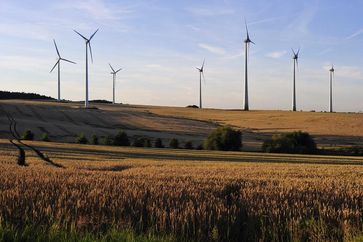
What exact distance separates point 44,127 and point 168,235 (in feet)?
293

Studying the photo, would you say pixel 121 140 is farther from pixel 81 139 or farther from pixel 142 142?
pixel 81 139

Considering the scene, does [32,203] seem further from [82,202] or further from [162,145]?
[162,145]

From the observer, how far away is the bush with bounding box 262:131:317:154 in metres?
77.2

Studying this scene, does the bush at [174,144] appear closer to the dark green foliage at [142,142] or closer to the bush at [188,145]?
the bush at [188,145]

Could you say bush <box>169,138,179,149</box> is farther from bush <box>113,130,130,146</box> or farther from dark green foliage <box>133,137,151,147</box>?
bush <box>113,130,130,146</box>

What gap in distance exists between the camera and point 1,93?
199375 millimetres

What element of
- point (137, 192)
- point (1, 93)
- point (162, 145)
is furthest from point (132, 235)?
point (1, 93)

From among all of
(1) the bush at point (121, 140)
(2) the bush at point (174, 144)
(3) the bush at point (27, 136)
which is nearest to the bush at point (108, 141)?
(1) the bush at point (121, 140)

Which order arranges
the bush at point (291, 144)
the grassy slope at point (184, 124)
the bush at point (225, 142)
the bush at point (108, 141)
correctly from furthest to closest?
the grassy slope at point (184, 124)
the bush at point (108, 141)
the bush at point (225, 142)
the bush at point (291, 144)

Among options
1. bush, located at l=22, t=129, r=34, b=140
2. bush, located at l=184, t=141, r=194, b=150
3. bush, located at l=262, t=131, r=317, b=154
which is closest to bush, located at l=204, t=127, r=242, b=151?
bush, located at l=184, t=141, r=194, b=150

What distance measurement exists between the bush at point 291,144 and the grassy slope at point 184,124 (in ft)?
12.4

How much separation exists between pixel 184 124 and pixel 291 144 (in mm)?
37712

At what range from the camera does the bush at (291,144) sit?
77.2 meters

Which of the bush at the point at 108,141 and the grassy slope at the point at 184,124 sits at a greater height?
the grassy slope at the point at 184,124
